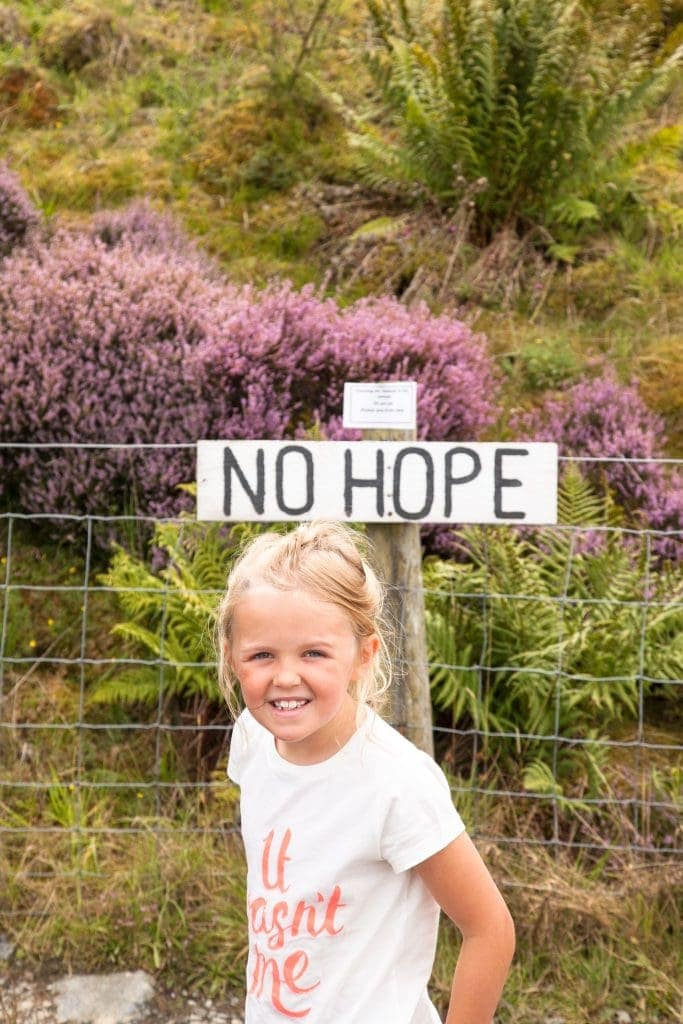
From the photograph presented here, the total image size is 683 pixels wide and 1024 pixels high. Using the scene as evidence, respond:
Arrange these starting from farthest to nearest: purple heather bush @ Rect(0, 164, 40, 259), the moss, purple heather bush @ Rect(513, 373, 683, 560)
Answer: the moss → purple heather bush @ Rect(0, 164, 40, 259) → purple heather bush @ Rect(513, 373, 683, 560)

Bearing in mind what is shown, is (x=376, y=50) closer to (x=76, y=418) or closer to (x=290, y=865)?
(x=76, y=418)

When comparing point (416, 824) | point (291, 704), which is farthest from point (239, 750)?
point (416, 824)

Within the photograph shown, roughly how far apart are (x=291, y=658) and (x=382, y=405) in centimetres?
109

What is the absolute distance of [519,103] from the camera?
226 inches

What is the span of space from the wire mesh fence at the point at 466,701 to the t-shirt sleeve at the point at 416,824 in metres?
1.47

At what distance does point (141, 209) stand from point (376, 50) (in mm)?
1817

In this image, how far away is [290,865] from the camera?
1.53 meters

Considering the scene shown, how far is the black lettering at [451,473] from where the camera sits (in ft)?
7.75

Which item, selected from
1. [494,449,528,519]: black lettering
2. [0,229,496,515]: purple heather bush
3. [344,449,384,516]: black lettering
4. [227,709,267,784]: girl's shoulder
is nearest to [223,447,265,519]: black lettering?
[344,449,384,516]: black lettering

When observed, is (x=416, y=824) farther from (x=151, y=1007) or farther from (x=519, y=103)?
(x=519, y=103)

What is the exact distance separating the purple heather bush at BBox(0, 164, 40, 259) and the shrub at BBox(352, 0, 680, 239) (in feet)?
6.14

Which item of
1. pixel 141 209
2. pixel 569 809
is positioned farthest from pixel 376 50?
pixel 569 809

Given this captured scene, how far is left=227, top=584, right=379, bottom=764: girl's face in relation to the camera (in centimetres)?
147

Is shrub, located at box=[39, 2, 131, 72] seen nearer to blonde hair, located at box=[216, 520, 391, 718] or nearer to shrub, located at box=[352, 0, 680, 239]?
shrub, located at box=[352, 0, 680, 239]
